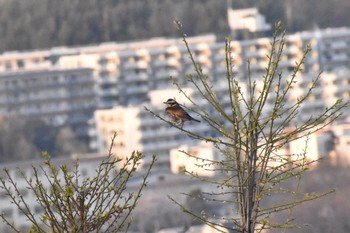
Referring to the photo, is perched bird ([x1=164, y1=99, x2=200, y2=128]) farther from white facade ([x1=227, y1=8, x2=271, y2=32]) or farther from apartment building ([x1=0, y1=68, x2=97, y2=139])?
white facade ([x1=227, y1=8, x2=271, y2=32])

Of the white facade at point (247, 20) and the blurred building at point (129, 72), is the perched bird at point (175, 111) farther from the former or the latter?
the white facade at point (247, 20)

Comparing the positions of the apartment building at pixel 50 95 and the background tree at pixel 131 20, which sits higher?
the background tree at pixel 131 20

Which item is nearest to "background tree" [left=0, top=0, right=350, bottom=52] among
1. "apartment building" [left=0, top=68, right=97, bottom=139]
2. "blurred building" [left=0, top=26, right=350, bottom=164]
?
"blurred building" [left=0, top=26, right=350, bottom=164]

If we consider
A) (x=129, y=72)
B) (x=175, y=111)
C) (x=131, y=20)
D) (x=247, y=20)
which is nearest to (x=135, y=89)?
(x=129, y=72)

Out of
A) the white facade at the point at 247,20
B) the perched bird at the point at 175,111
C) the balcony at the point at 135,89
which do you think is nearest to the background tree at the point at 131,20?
the white facade at the point at 247,20

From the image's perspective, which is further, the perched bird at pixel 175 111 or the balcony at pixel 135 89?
the balcony at pixel 135 89

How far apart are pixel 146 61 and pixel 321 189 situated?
27.4 metres

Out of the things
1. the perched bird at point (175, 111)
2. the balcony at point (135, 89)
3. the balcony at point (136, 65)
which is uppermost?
the balcony at point (136, 65)

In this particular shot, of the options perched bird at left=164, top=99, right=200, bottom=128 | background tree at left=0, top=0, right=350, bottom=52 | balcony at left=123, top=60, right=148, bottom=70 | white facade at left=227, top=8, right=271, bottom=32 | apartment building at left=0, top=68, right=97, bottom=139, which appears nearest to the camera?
perched bird at left=164, top=99, right=200, bottom=128

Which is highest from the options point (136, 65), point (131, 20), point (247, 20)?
point (131, 20)

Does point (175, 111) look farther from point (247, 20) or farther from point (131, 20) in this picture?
point (131, 20)

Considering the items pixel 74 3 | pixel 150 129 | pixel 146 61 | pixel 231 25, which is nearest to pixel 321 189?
pixel 150 129

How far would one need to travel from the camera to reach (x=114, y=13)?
7075 centimetres

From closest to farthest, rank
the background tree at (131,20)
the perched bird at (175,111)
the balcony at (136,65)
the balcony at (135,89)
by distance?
the perched bird at (175,111) < the balcony at (135,89) < the balcony at (136,65) < the background tree at (131,20)
